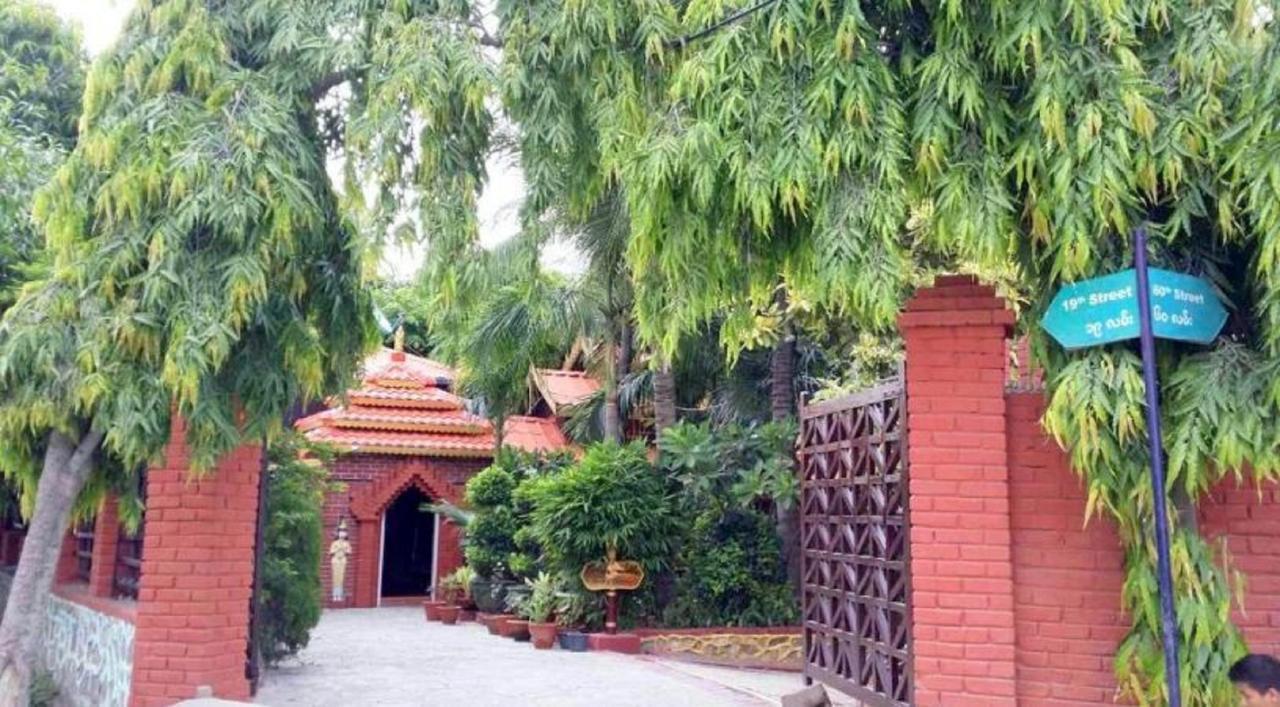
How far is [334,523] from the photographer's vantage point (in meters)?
18.7

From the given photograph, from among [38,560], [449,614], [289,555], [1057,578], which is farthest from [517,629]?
[1057,578]

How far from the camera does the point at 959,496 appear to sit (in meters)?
5.17

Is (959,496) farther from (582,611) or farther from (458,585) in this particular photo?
(458,585)

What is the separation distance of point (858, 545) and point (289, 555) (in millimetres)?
5636

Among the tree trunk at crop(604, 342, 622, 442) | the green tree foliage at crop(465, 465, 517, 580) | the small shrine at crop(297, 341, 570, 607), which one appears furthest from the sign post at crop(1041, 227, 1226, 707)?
the small shrine at crop(297, 341, 570, 607)

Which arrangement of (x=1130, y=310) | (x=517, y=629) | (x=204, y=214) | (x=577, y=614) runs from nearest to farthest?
(x=1130, y=310), (x=204, y=214), (x=577, y=614), (x=517, y=629)

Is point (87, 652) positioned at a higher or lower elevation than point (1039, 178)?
lower

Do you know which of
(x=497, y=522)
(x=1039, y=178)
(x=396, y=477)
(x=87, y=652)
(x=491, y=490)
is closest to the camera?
(x=1039, y=178)

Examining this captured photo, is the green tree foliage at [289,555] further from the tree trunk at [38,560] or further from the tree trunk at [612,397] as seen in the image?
the tree trunk at [612,397]

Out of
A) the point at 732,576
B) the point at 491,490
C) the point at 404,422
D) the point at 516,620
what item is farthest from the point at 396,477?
the point at 732,576

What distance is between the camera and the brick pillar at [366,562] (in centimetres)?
1881

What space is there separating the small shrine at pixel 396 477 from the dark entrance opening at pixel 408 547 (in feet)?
0.06

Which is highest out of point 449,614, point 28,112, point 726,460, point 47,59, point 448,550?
point 47,59

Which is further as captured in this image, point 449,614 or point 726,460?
point 449,614
